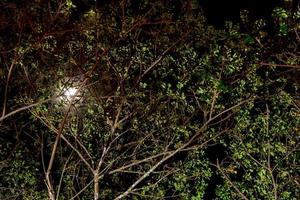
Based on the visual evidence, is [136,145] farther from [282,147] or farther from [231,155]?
[282,147]

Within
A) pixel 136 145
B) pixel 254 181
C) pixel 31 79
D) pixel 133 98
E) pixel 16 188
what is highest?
pixel 31 79

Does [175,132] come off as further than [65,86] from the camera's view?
Yes

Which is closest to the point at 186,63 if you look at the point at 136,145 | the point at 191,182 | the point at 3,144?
the point at 136,145

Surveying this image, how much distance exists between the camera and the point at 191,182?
Answer: 2003 cm

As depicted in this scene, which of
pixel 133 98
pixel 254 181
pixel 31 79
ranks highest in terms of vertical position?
pixel 31 79

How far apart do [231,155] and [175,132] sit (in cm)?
319

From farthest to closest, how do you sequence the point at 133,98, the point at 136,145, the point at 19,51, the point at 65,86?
the point at 136,145, the point at 133,98, the point at 65,86, the point at 19,51

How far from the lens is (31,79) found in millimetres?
16062

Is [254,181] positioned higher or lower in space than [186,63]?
lower

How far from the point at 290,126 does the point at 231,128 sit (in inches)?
90.5

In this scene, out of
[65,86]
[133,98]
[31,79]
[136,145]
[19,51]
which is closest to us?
[19,51]

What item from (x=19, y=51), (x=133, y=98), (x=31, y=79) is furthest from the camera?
(x=133, y=98)

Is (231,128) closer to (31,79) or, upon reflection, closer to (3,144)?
(31,79)

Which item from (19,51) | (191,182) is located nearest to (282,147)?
(191,182)
